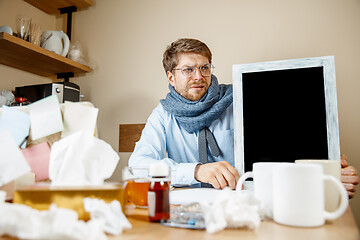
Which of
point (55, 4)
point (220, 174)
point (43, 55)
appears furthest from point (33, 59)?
point (220, 174)

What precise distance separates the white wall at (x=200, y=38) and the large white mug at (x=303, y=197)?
4.37 feet

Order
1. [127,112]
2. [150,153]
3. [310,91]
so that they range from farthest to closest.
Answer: [127,112] < [150,153] < [310,91]

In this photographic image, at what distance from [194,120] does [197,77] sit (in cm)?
28

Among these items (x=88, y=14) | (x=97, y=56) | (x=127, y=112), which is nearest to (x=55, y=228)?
(x=127, y=112)

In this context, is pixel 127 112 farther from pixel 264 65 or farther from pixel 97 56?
pixel 264 65

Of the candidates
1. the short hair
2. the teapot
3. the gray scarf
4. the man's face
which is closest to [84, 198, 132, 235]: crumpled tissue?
the gray scarf

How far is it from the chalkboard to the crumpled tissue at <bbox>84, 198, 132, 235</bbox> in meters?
0.47

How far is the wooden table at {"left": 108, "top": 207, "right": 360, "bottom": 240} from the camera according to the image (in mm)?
377

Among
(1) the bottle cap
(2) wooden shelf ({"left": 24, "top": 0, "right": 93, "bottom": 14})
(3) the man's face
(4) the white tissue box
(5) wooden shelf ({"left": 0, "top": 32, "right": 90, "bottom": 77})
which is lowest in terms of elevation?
(4) the white tissue box

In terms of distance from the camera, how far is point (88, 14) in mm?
2264

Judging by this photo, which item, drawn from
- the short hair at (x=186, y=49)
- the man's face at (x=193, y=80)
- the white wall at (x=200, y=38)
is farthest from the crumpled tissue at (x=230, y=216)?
the white wall at (x=200, y=38)

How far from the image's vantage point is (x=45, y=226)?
1.09 feet

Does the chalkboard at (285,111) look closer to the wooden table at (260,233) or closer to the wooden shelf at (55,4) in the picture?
the wooden table at (260,233)

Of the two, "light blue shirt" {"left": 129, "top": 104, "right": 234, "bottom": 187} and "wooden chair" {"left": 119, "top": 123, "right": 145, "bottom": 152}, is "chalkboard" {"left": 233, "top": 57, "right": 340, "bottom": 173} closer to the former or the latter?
"light blue shirt" {"left": 129, "top": 104, "right": 234, "bottom": 187}
